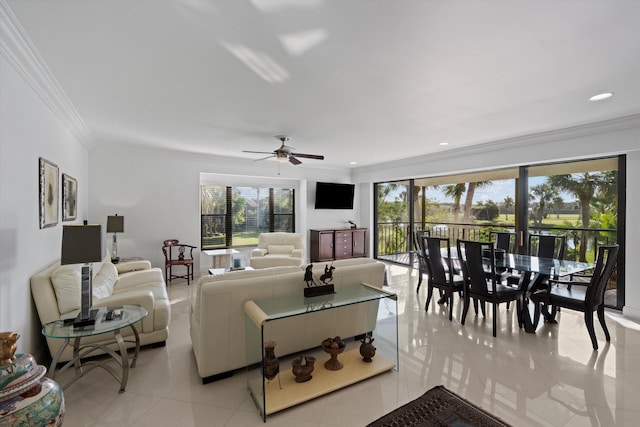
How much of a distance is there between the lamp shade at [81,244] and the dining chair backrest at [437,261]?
3.63 meters

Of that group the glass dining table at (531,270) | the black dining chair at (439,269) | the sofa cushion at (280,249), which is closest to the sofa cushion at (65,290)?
the black dining chair at (439,269)

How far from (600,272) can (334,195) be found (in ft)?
18.5

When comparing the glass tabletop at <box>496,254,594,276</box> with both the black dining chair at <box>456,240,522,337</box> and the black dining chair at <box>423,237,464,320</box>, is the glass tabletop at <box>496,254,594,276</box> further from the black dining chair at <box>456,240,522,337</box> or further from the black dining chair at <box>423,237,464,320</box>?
the black dining chair at <box>423,237,464,320</box>

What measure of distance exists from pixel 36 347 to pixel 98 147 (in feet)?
12.9

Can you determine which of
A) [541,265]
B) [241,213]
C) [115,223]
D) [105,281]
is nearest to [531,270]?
[541,265]

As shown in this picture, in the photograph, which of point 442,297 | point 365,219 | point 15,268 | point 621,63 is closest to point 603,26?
point 621,63

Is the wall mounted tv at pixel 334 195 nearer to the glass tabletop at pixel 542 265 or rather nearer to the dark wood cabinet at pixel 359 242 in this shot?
the dark wood cabinet at pixel 359 242

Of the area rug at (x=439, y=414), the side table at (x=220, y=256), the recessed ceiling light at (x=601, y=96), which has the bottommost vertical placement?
the area rug at (x=439, y=414)

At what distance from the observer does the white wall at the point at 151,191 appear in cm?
535

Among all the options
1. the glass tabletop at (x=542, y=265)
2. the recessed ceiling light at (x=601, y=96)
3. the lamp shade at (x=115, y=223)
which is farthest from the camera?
the lamp shade at (x=115, y=223)

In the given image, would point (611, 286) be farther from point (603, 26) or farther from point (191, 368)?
point (191, 368)

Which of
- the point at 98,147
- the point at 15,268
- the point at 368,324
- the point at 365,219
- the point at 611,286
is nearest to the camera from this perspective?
the point at 15,268

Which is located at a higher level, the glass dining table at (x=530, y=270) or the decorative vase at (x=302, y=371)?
the glass dining table at (x=530, y=270)

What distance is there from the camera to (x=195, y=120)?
3.82m
